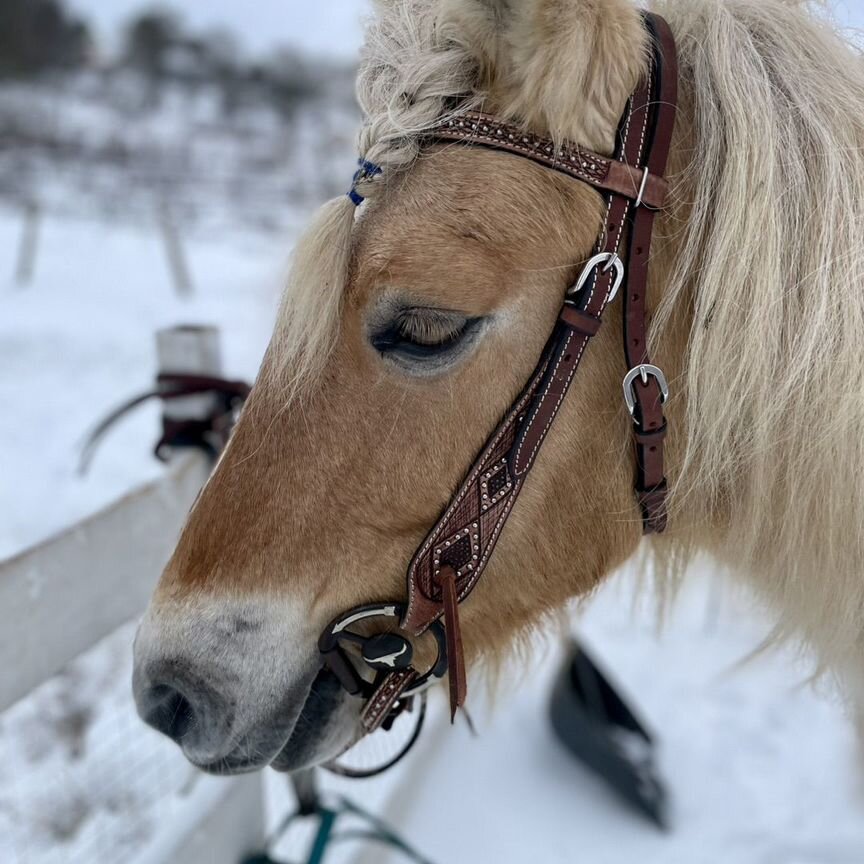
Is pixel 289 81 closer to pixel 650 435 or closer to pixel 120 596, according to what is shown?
pixel 120 596

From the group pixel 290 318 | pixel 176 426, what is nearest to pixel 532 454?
pixel 290 318

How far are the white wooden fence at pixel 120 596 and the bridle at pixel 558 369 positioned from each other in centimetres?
70

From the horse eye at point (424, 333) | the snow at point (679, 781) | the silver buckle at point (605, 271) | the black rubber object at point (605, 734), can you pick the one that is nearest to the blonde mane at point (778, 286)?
the silver buckle at point (605, 271)

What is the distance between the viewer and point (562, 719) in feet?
10.4

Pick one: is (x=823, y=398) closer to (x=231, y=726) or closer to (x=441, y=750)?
(x=231, y=726)

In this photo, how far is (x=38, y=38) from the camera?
104 feet

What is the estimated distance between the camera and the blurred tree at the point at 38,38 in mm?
29656

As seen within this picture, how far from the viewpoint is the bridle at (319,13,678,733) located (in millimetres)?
1266

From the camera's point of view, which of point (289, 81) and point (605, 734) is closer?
point (605, 734)

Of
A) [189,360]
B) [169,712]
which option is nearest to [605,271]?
[169,712]

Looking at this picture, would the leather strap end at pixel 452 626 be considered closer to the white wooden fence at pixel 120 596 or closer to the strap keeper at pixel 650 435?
the strap keeper at pixel 650 435

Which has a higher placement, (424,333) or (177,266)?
(424,333)

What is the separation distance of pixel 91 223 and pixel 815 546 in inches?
612

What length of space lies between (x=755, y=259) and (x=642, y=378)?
10.5 inches
